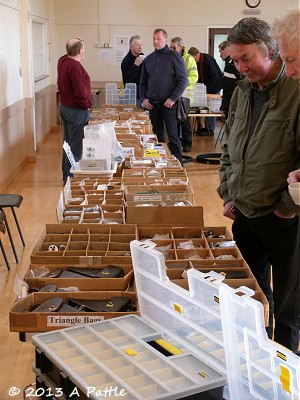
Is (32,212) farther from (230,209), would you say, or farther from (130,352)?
(130,352)

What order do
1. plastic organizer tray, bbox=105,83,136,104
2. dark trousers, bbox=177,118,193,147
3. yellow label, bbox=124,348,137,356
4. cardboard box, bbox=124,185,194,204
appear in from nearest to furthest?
1. yellow label, bbox=124,348,137,356
2. cardboard box, bbox=124,185,194,204
3. plastic organizer tray, bbox=105,83,136,104
4. dark trousers, bbox=177,118,193,147

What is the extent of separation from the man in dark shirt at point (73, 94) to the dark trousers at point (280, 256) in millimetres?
4432

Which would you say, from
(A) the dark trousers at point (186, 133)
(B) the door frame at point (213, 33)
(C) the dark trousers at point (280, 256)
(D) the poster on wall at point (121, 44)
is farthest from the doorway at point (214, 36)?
(C) the dark trousers at point (280, 256)

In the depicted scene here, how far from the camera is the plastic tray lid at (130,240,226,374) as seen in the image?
72.0 inches

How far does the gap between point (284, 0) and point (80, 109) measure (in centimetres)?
727

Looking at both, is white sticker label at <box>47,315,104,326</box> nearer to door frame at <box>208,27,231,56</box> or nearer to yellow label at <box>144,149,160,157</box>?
yellow label at <box>144,149,160,157</box>

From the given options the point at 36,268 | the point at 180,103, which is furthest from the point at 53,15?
the point at 36,268

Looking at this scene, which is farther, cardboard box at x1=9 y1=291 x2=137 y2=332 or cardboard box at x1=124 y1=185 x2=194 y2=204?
cardboard box at x1=124 y1=185 x2=194 y2=204

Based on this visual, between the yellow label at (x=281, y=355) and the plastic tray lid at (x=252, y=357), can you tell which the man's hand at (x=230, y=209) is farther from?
the yellow label at (x=281, y=355)

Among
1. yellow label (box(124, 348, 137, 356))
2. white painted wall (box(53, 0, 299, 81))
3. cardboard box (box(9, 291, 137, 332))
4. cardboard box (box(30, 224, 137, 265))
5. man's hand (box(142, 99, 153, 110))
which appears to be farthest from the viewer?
white painted wall (box(53, 0, 299, 81))

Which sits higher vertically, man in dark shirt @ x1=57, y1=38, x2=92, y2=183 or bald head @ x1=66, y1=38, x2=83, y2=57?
bald head @ x1=66, y1=38, x2=83, y2=57

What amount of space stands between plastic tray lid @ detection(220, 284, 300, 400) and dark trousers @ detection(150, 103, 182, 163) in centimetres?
609

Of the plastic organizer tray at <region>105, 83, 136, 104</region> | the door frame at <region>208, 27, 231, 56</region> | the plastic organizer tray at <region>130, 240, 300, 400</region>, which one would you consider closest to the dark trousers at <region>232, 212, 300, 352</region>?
the plastic organizer tray at <region>130, 240, 300, 400</region>

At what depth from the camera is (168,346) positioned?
6.28 ft
